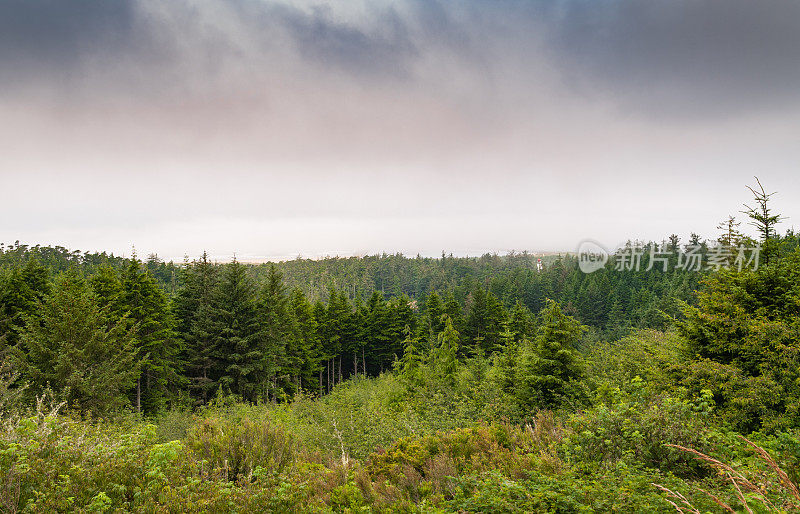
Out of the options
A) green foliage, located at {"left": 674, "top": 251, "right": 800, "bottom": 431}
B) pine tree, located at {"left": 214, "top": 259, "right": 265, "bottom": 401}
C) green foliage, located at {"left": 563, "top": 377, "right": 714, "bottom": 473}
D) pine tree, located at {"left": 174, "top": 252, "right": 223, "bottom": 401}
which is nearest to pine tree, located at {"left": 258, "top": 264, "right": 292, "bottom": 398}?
pine tree, located at {"left": 214, "top": 259, "right": 265, "bottom": 401}

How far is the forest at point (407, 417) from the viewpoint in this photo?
532 cm

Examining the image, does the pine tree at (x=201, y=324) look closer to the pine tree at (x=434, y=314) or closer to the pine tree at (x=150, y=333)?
the pine tree at (x=150, y=333)

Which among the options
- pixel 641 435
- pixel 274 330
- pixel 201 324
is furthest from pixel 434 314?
pixel 641 435

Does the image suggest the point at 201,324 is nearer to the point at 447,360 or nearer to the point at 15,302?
the point at 15,302

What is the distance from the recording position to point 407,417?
47.3 ft

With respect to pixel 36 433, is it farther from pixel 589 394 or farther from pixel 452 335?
pixel 452 335

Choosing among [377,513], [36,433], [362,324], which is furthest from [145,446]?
[362,324]

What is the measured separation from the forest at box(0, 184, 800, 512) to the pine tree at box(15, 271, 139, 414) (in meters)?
0.08

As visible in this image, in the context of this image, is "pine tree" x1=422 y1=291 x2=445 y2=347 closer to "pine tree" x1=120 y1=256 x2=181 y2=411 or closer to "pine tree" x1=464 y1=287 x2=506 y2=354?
"pine tree" x1=464 y1=287 x2=506 y2=354

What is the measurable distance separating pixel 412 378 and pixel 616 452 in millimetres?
17454

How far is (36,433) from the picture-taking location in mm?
6402

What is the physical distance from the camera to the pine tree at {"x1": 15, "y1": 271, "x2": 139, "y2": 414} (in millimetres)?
15938

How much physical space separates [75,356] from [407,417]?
15.2 meters

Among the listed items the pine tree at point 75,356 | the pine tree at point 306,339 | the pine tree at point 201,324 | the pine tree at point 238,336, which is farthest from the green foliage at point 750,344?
the pine tree at point 306,339
